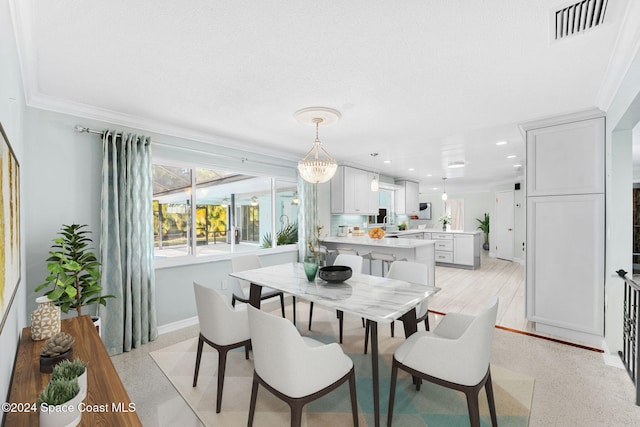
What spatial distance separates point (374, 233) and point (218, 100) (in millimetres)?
3474

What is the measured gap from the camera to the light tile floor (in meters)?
1.99

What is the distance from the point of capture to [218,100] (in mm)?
2738

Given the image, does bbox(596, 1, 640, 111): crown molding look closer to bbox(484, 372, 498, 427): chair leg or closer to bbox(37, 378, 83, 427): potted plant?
bbox(484, 372, 498, 427): chair leg

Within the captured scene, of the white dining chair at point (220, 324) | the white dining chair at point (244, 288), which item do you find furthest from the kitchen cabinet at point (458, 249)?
the white dining chair at point (220, 324)

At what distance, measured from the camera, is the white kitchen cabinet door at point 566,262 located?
9.84ft

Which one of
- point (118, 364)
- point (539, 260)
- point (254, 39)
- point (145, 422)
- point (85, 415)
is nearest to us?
point (85, 415)

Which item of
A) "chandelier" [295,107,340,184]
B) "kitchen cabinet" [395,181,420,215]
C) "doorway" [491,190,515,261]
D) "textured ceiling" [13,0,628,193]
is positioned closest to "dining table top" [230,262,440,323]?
"chandelier" [295,107,340,184]

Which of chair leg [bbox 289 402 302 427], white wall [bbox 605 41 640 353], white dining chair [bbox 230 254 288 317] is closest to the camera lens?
chair leg [bbox 289 402 302 427]

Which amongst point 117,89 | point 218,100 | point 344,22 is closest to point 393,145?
point 218,100

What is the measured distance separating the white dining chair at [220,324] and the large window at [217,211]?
1.83 meters

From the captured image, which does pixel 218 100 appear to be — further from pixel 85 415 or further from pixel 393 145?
pixel 393 145

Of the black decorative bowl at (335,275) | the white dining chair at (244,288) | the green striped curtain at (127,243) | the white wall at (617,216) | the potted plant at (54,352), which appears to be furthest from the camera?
the white dining chair at (244,288)

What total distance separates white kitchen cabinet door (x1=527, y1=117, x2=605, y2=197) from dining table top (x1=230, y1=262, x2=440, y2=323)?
2.05 metres

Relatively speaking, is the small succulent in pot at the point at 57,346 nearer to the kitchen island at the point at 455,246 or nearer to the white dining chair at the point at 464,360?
the white dining chair at the point at 464,360
